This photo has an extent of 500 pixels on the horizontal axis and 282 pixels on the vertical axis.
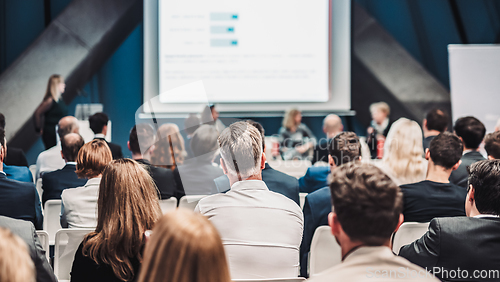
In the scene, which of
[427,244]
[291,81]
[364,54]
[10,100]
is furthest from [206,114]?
[364,54]

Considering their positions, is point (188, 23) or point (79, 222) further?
point (188, 23)

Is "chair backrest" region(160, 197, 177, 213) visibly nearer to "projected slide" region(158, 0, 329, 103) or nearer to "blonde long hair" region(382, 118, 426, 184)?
"blonde long hair" region(382, 118, 426, 184)

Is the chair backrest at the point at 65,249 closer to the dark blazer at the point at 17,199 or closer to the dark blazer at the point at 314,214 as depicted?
the dark blazer at the point at 17,199

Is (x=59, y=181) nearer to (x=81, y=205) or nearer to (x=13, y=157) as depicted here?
(x=81, y=205)

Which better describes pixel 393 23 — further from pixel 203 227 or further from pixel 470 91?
pixel 203 227

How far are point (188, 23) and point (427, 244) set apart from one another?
14.8 ft

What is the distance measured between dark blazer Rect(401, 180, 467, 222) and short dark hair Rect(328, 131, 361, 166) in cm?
45

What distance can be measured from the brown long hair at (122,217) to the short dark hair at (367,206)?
74 cm

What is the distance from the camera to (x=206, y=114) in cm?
291

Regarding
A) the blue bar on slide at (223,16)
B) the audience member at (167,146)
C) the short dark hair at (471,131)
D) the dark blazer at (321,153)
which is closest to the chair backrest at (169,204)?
the audience member at (167,146)

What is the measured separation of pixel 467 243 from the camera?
59.6 inches

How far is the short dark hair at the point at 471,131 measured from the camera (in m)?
3.24

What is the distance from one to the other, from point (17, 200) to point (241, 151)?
134 centimetres

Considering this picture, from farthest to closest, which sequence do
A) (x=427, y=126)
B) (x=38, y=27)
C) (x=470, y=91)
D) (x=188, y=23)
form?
(x=38, y=27)
(x=470, y=91)
(x=188, y=23)
(x=427, y=126)
